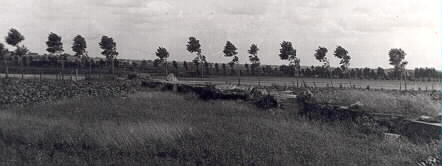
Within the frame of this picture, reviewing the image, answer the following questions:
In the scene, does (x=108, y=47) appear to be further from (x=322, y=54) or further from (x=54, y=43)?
(x=322, y=54)

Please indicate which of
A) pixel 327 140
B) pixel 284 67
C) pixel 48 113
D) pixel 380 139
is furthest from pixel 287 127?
pixel 284 67

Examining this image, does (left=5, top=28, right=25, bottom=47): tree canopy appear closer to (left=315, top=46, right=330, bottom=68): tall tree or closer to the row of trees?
the row of trees

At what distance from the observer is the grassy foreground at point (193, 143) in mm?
7055

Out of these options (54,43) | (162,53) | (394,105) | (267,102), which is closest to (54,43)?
(54,43)

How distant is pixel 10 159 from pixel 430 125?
32.6 feet

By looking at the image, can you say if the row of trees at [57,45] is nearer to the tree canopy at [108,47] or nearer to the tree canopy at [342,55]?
the tree canopy at [108,47]

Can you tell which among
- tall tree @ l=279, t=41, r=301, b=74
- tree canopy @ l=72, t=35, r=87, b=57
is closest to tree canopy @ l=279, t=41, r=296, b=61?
tall tree @ l=279, t=41, r=301, b=74

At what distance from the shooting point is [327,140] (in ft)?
28.0

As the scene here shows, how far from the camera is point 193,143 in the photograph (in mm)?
8242

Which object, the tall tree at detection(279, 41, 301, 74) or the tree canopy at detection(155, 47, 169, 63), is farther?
the tree canopy at detection(155, 47, 169, 63)

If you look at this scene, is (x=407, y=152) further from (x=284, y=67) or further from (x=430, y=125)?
(x=284, y=67)

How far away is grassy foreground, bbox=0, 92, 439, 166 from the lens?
23.1ft

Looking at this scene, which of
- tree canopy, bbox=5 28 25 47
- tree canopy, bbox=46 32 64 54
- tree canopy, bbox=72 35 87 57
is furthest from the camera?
tree canopy, bbox=72 35 87 57

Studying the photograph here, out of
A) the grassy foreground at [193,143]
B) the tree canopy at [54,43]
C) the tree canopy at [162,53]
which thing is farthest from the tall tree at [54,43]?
the grassy foreground at [193,143]
